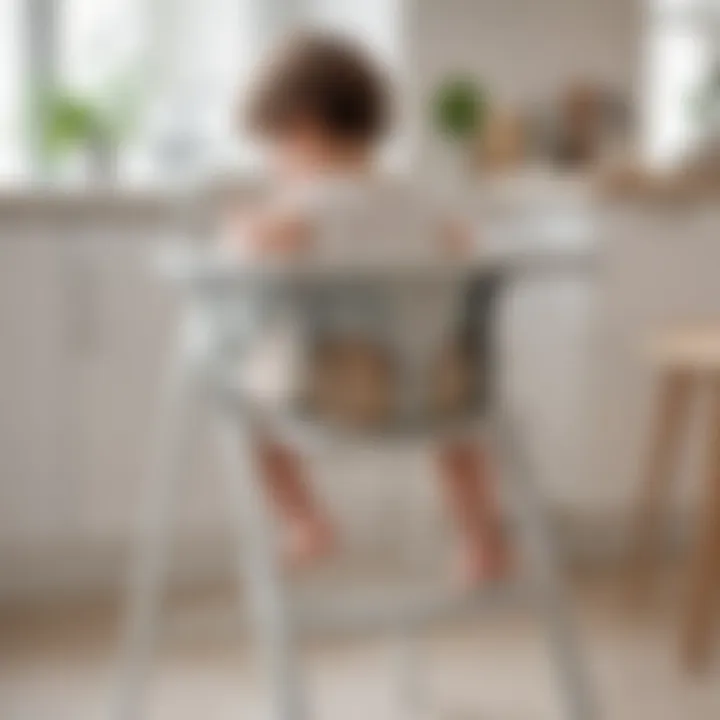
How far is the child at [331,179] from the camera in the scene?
1.97 meters

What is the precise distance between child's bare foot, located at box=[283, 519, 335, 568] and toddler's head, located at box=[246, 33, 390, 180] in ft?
1.62

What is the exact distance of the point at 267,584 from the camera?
64.1 inches

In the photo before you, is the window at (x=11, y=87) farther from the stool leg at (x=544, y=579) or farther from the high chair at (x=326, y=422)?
the stool leg at (x=544, y=579)

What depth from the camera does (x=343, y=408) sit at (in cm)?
175

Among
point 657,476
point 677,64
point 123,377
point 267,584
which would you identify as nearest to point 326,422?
point 267,584

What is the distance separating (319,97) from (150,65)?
4.07 ft

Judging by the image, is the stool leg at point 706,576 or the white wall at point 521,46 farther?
the white wall at point 521,46

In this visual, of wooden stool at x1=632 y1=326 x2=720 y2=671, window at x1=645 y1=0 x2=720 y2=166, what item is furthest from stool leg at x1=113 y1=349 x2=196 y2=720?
window at x1=645 y1=0 x2=720 y2=166

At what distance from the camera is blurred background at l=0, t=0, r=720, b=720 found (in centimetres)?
248

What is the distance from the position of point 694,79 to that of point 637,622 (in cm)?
147

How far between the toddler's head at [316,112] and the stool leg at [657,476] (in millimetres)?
953

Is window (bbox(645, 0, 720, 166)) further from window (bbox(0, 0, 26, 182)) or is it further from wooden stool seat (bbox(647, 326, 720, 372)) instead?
window (bbox(0, 0, 26, 182))

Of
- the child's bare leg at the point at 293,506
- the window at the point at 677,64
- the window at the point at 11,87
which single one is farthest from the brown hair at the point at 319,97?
the window at the point at 677,64

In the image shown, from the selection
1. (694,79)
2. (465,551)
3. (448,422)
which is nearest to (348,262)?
(448,422)
